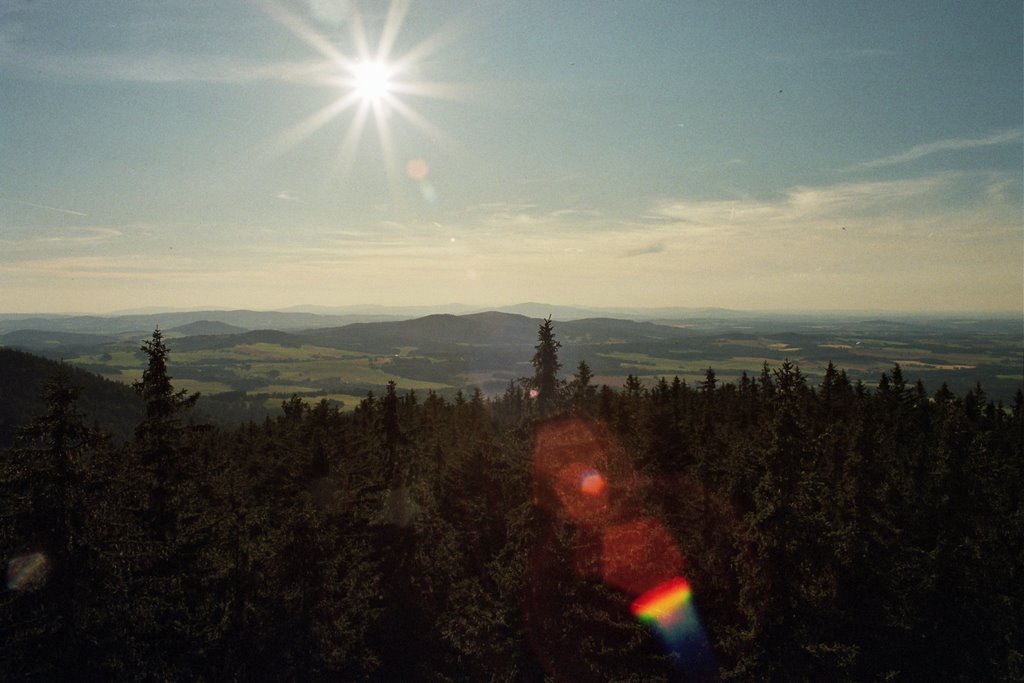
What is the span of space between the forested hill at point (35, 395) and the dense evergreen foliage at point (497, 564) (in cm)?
15098

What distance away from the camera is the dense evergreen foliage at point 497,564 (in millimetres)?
20391

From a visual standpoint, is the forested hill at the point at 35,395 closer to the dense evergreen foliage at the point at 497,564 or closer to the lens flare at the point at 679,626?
the dense evergreen foliage at the point at 497,564

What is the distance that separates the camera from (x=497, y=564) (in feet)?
83.6

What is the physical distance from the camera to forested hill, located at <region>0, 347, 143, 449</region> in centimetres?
15300

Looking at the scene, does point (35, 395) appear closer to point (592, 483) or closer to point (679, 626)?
point (592, 483)

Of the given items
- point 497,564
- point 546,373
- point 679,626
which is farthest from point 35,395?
point 679,626

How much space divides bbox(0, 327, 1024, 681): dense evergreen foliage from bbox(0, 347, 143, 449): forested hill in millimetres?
150982

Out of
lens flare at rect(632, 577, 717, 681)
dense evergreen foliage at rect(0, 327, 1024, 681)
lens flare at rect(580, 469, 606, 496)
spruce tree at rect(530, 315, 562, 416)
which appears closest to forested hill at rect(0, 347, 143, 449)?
spruce tree at rect(530, 315, 562, 416)

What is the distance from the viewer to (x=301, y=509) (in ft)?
96.9

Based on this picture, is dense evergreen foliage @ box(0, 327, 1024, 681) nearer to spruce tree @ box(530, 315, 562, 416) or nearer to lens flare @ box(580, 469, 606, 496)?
lens flare @ box(580, 469, 606, 496)

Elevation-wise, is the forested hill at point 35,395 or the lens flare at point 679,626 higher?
the lens flare at point 679,626

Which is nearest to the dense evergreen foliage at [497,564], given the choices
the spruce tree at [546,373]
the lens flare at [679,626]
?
the lens flare at [679,626]

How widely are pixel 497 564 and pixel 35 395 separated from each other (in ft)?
A: 604

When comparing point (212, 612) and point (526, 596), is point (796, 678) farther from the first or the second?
point (212, 612)
